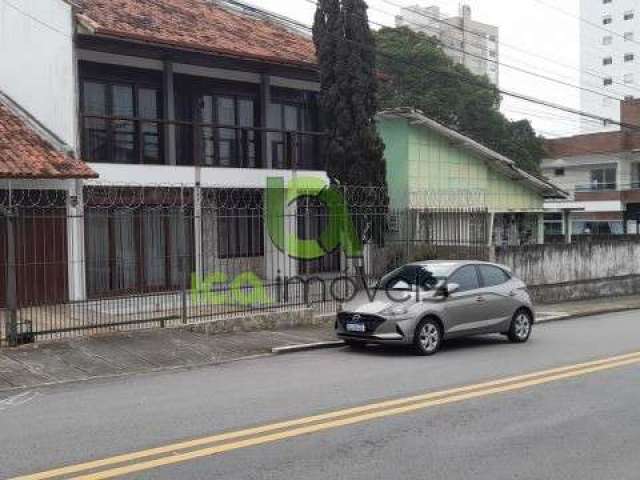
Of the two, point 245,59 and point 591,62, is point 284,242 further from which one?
point 591,62

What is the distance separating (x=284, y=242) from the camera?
741 inches

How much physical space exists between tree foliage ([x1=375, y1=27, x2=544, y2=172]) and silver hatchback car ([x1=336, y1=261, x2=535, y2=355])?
28.3 metres

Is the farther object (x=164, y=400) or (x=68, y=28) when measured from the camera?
(x=68, y=28)

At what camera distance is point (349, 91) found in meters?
19.0

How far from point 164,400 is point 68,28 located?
418 inches

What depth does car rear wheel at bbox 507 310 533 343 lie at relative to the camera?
13.5m

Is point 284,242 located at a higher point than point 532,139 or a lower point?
lower

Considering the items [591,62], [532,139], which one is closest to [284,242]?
[532,139]

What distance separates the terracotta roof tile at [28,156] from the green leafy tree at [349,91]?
6.41 meters

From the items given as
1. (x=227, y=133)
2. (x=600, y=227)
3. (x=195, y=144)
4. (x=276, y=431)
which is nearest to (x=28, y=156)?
(x=195, y=144)

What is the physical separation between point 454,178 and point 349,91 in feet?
25.2

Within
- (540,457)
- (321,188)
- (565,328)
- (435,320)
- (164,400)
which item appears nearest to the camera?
(540,457)

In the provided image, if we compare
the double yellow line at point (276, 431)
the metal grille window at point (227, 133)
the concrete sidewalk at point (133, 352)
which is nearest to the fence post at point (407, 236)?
the concrete sidewalk at point (133, 352)

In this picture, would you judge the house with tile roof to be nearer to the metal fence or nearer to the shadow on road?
the metal fence
